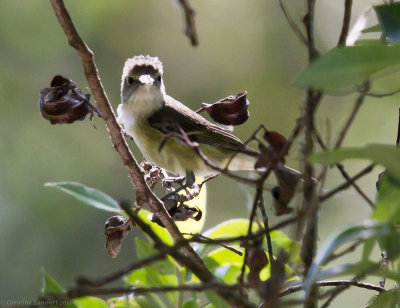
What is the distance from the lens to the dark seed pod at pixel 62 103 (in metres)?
Result: 1.18

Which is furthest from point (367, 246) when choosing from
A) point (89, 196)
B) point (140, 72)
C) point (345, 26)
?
point (140, 72)

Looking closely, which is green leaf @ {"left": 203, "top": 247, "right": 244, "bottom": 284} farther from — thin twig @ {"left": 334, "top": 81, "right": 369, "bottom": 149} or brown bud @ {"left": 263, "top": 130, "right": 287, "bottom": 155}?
thin twig @ {"left": 334, "top": 81, "right": 369, "bottom": 149}

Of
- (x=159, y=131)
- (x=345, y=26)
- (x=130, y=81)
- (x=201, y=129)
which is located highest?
(x=130, y=81)

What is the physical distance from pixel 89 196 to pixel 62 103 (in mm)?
168

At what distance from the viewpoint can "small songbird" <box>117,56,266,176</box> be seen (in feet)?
7.54

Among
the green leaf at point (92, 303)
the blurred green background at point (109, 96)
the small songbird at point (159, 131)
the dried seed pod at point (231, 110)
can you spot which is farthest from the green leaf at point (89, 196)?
the blurred green background at point (109, 96)

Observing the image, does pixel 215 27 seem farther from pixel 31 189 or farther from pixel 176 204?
pixel 176 204

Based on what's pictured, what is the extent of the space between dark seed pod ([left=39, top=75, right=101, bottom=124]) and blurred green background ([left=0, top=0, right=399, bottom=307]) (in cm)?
242

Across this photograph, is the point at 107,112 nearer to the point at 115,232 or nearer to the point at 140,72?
the point at 115,232

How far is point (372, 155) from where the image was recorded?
709 millimetres

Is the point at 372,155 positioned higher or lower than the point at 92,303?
higher

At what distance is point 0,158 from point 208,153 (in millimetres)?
2069

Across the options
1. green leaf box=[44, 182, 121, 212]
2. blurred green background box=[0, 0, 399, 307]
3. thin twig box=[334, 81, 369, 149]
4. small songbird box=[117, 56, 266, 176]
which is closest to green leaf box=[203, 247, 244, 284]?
green leaf box=[44, 182, 121, 212]

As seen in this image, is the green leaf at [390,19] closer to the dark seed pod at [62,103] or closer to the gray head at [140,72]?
the dark seed pod at [62,103]
